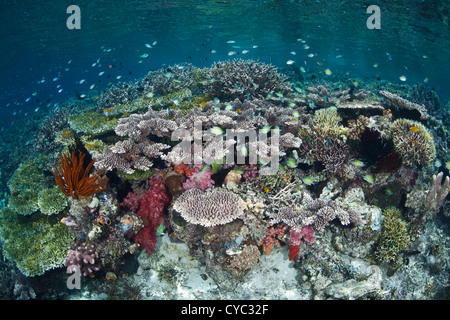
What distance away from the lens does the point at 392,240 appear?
508 centimetres

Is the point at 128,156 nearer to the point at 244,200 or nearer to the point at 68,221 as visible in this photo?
the point at 68,221

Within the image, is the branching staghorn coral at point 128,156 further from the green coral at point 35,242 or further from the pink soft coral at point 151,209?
the green coral at point 35,242

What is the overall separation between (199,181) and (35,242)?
14.8ft

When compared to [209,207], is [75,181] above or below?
above

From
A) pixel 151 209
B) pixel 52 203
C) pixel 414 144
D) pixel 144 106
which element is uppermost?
pixel 414 144

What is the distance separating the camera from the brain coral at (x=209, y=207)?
434 centimetres

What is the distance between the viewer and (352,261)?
4848 millimetres

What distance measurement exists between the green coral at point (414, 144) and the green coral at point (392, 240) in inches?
59.0

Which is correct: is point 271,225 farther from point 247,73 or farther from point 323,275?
point 247,73

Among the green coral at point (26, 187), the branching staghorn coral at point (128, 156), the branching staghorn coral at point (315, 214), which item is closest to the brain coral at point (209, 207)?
the branching staghorn coral at point (315, 214)

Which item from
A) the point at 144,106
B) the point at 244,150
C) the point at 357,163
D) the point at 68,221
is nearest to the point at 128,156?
the point at 68,221

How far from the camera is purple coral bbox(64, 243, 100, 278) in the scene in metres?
4.60
